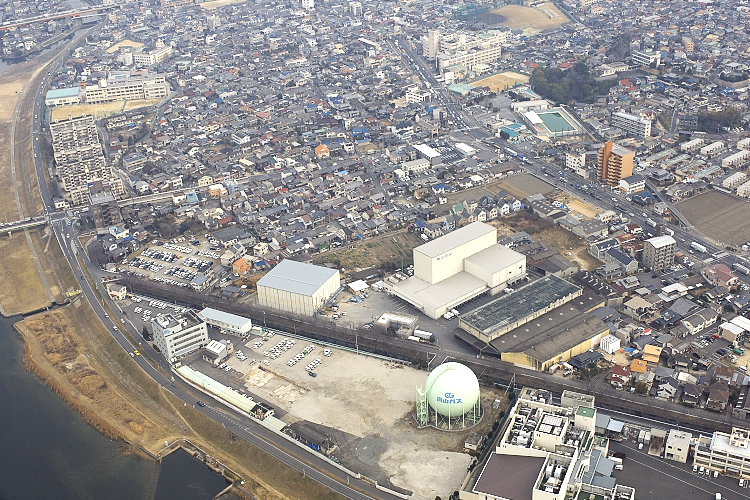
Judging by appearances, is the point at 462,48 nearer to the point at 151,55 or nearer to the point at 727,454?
the point at 151,55

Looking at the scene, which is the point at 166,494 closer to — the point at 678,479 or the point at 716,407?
the point at 678,479

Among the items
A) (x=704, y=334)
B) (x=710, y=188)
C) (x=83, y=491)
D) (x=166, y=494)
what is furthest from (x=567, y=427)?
(x=710, y=188)

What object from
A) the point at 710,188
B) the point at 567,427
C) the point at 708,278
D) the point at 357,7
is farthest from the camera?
the point at 357,7

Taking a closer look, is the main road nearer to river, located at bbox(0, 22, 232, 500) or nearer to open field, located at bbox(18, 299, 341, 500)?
open field, located at bbox(18, 299, 341, 500)

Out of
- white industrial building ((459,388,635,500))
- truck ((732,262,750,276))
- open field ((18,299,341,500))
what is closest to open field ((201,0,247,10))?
open field ((18,299,341,500))

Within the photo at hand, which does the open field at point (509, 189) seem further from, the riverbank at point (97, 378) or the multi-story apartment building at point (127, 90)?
the multi-story apartment building at point (127, 90)

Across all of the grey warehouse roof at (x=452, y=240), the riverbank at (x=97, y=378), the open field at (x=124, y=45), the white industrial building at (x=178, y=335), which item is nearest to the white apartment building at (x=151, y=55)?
the open field at (x=124, y=45)

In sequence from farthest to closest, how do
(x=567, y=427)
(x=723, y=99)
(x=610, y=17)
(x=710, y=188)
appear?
1. (x=610, y=17)
2. (x=723, y=99)
3. (x=710, y=188)
4. (x=567, y=427)

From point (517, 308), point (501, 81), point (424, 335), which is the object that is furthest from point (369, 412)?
point (501, 81)
